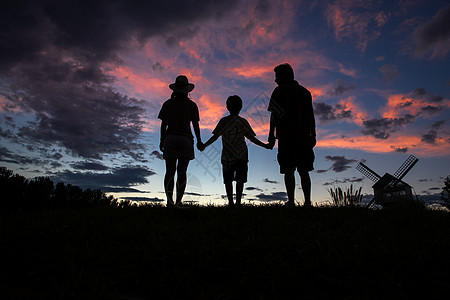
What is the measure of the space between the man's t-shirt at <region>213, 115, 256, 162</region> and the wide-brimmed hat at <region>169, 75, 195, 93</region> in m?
1.23

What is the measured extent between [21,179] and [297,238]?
36.8 ft

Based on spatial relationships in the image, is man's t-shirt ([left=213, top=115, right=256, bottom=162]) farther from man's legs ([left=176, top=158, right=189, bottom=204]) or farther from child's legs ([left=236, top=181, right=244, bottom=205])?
man's legs ([left=176, top=158, right=189, bottom=204])

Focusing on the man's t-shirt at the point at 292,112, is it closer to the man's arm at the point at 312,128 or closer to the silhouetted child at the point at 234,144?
the man's arm at the point at 312,128

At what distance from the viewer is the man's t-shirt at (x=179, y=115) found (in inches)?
285

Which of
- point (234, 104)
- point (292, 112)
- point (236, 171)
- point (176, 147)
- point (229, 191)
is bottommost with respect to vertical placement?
point (229, 191)

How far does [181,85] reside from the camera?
7734 mm

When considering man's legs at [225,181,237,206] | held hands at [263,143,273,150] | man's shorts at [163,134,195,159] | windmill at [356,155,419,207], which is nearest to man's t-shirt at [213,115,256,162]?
held hands at [263,143,273,150]

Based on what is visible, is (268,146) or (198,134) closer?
(268,146)

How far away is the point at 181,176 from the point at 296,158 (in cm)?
283

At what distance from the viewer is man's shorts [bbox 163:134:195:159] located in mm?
7121

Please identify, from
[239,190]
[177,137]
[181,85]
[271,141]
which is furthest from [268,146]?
[181,85]

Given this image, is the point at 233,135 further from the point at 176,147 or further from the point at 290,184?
the point at 290,184

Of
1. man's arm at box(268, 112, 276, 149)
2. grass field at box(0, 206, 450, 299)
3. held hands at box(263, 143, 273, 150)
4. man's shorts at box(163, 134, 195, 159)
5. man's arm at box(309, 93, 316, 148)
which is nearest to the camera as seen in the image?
grass field at box(0, 206, 450, 299)

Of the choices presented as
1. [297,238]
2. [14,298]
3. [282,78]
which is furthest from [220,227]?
[282,78]
